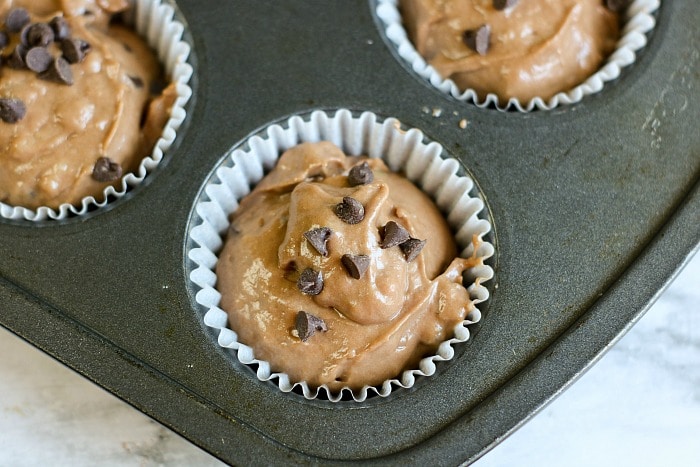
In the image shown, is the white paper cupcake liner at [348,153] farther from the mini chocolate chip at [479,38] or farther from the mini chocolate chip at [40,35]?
the mini chocolate chip at [40,35]

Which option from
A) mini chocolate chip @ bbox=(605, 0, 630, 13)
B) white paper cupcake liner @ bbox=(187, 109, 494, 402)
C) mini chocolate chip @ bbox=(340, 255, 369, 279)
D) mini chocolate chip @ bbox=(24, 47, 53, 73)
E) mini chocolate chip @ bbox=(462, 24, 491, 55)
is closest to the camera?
mini chocolate chip @ bbox=(340, 255, 369, 279)

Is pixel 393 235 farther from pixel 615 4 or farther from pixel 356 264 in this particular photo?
pixel 615 4

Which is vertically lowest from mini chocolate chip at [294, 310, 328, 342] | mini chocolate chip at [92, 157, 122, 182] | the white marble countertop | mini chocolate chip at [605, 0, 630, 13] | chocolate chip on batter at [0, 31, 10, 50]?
the white marble countertop

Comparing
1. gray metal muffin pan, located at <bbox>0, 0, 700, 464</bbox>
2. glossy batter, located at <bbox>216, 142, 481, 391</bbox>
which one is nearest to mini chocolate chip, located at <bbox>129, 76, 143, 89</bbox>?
gray metal muffin pan, located at <bbox>0, 0, 700, 464</bbox>

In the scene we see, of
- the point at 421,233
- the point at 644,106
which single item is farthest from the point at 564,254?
the point at 644,106

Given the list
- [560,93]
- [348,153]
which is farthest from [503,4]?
[348,153]

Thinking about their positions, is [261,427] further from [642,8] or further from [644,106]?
[642,8]

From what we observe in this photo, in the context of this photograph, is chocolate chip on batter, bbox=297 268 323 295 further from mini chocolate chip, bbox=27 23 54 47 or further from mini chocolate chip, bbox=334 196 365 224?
mini chocolate chip, bbox=27 23 54 47

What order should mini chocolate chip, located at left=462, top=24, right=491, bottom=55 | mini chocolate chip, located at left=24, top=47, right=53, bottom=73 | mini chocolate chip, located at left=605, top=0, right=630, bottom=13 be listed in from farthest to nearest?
mini chocolate chip, located at left=605, top=0, right=630, bottom=13 → mini chocolate chip, located at left=462, top=24, right=491, bottom=55 → mini chocolate chip, located at left=24, top=47, right=53, bottom=73
